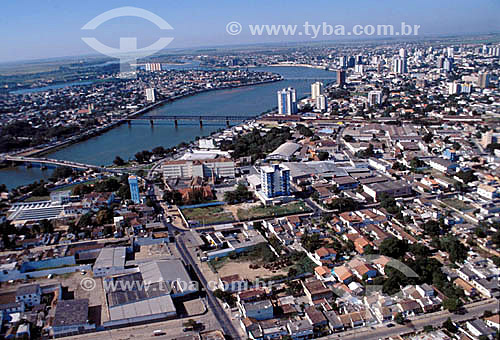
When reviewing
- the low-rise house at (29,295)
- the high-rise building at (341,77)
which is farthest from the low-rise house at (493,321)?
the high-rise building at (341,77)

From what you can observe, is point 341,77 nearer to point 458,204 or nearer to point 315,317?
point 458,204

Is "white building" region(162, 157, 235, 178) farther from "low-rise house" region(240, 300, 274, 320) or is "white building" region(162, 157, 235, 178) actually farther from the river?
"low-rise house" region(240, 300, 274, 320)

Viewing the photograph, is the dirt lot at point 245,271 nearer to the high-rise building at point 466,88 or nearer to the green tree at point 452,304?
the green tree at point 452,304

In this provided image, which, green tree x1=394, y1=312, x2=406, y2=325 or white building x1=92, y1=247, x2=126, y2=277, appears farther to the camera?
white building x1=92, y1=247, x2=126, y2=277

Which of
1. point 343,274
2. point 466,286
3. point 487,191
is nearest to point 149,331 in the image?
point 343,274

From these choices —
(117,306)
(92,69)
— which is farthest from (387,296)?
(92,69)

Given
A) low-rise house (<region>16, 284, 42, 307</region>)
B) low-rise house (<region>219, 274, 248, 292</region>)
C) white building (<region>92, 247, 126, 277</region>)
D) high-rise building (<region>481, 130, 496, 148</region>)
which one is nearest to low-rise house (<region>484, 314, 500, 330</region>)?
low-rise house (<region>219, 274, 248, 292</region>)

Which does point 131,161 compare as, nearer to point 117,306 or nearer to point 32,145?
point 32,145
